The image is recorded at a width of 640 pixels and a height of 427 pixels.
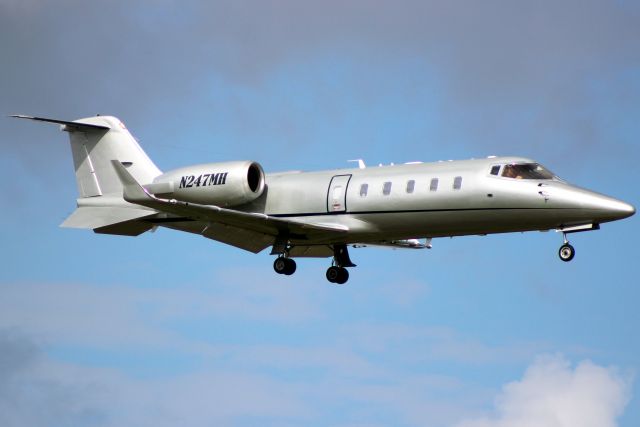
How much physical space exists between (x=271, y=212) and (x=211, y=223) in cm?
175

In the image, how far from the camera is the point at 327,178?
118 ft

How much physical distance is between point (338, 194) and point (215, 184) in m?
3.51

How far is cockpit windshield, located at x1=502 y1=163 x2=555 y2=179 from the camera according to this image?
33.2 m

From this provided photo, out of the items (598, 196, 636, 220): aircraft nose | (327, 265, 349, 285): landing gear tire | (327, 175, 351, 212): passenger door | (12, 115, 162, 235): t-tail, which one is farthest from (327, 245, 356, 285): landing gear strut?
(598, 196, 636, 220): aircraft nose

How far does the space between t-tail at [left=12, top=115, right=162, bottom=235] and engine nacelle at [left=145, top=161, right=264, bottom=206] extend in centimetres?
229

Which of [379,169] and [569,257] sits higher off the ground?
[379,169]

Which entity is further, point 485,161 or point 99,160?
point 99,160

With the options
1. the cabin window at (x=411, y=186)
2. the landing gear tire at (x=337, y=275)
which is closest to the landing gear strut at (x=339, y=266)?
the landing gear tire at (x=337, y=275)

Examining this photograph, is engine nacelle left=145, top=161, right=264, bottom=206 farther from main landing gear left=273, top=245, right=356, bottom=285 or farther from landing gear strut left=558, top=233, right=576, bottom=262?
landing gear strut left=558, top=233, right=576, bottom=262

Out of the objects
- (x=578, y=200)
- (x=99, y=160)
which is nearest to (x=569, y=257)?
(x=578, y=200)

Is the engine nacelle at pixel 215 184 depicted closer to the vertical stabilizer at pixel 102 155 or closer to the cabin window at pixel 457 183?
the vertical stabilizer at pixel 102 155

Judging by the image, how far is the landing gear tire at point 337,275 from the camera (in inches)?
1471

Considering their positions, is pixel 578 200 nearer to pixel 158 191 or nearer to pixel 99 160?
pixel 158 191

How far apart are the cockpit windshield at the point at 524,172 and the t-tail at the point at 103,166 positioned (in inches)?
447
